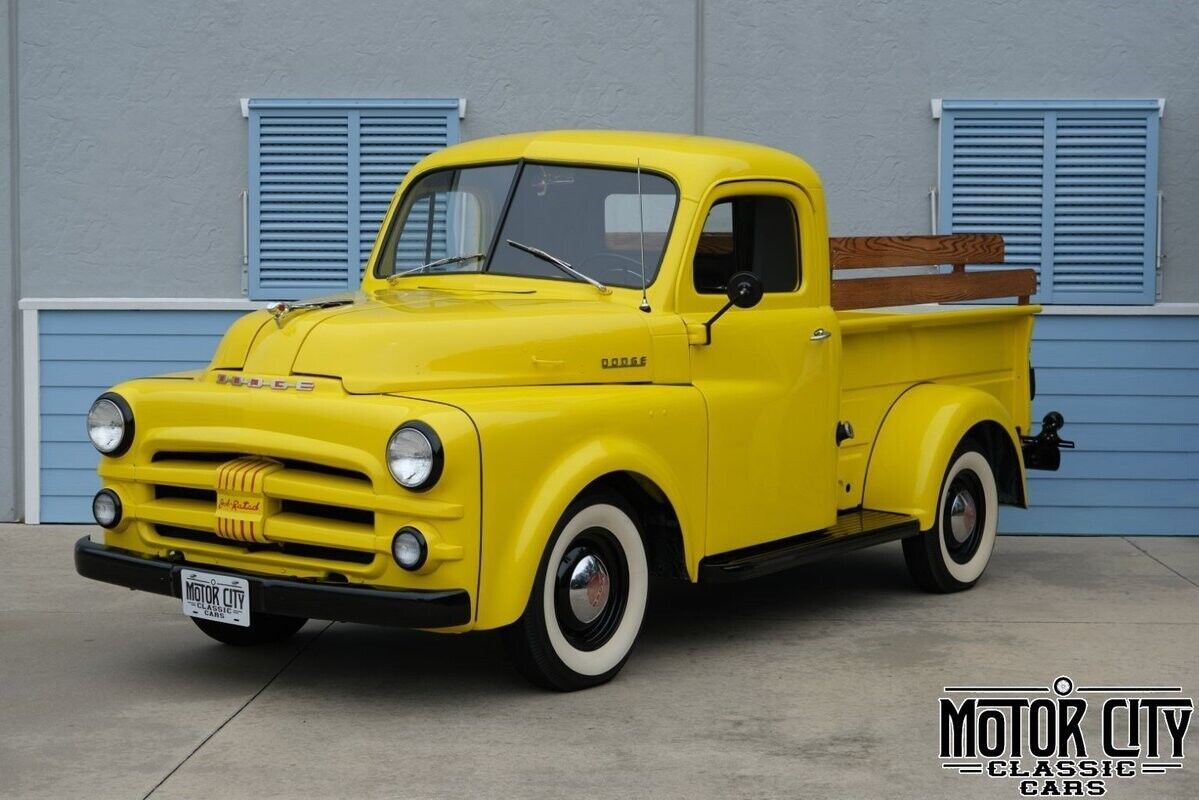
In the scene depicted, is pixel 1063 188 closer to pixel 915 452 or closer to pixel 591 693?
pixel 915 452

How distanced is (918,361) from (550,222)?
7.03 ft

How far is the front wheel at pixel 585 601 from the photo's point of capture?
564cm

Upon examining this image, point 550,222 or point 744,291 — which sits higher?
point 550,222

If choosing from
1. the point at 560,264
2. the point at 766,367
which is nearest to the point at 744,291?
the point at 766,367

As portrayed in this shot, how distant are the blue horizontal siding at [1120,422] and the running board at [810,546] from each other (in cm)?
260

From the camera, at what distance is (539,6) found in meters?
9.48

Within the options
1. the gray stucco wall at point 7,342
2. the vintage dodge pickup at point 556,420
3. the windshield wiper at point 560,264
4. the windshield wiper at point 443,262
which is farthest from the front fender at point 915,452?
the gray stucco wall at point 7,342

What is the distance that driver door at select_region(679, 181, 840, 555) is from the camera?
644 centimetres

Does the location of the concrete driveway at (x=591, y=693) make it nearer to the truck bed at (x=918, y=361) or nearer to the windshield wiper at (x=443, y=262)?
the truck bed at (x=918, y=361)

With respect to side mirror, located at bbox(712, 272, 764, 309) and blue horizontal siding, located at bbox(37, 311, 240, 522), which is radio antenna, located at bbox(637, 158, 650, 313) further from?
blue horizontal siding, located at bbox(37, 311, 240, 522)

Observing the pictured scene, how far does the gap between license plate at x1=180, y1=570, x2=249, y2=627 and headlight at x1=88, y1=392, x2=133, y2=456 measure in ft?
1.90

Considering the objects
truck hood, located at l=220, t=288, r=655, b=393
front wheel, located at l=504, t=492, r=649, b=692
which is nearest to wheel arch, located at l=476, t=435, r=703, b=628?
front wheel, located at l=504, t=492, r=649, b=692

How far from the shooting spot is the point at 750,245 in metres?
6.84

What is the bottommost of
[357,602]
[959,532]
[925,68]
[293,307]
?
[959,532]
